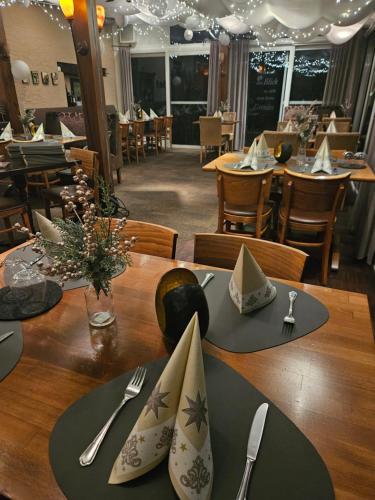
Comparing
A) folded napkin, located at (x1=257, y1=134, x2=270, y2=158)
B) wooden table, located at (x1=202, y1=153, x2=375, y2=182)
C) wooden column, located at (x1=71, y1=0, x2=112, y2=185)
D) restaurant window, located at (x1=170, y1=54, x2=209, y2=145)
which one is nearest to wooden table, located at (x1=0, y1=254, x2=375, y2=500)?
wooden table, located at (x1=202, y1=153, x2=375, y2=182)

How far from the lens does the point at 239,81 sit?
314 inches

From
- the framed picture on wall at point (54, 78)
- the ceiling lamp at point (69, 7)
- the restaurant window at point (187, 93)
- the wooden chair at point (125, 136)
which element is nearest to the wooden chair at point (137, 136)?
the wooden chair at point (125, 136)

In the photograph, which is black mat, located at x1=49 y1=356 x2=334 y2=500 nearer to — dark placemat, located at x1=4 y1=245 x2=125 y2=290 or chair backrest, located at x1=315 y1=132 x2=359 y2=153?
dark placemat, located at x1=4 y1=245 x2=125 y2=290

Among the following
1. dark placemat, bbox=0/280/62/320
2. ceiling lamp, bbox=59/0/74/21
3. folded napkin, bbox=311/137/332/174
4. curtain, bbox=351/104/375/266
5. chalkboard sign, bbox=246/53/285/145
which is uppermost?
ceiling lamp, bbox=59/0/74/21

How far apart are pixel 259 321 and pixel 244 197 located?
65.3 inches

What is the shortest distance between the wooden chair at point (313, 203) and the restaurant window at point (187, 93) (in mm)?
7149

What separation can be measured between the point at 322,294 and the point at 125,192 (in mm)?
4371

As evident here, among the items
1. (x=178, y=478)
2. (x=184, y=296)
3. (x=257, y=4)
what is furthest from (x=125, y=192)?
(x=178, y=478)

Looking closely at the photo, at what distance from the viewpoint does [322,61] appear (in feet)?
24.9

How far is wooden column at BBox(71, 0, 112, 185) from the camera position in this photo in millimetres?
3037

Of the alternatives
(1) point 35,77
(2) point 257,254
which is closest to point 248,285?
(2) point 257,254

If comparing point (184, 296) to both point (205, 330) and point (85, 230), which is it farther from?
point (85, 230)

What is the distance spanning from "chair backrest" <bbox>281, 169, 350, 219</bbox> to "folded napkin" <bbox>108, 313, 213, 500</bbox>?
1.94 meters

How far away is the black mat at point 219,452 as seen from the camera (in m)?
0.55
